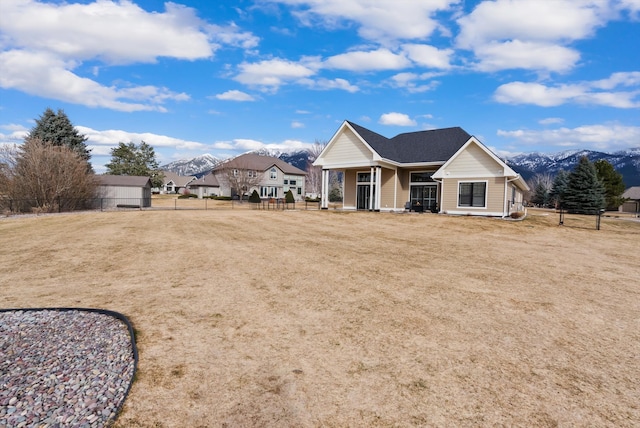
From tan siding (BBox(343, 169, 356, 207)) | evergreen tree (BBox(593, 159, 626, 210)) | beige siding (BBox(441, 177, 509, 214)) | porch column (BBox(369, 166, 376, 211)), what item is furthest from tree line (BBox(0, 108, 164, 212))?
evergreen tree (BBox(593, 159, 626, 210))

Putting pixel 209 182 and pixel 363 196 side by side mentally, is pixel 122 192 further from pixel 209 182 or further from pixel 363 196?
pixel 209 182

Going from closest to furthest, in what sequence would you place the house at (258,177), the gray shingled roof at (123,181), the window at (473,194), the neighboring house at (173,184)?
1. the window at (473,194)
2. the gray shingled roof at (123,181)
3. the house at (258,177)
4. the neighboring house at (173,184)

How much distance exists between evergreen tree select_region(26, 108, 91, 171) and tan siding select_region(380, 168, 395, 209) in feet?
107

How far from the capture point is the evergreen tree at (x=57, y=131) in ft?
116

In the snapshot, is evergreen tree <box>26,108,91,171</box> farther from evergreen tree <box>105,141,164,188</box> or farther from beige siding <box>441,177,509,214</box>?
beige siding <box>441,177,509,214</box>

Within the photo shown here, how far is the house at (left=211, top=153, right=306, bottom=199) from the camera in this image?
4562cm

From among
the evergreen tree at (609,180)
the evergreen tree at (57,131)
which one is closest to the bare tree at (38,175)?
the evergreen tree at (57,131)

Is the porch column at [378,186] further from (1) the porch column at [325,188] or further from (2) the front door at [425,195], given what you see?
(1) the porch column at [325,188]

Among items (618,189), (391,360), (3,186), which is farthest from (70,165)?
(618,189)

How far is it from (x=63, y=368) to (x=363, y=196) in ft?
75.1

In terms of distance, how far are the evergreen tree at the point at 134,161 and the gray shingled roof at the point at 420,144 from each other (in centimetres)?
4855

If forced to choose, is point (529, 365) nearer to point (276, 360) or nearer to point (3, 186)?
point (276, 360)

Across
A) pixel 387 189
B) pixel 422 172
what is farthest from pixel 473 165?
pixel 387 189

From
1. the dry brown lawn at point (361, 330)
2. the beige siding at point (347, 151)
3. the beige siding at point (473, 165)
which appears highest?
the beige siding at point (347, 151)
